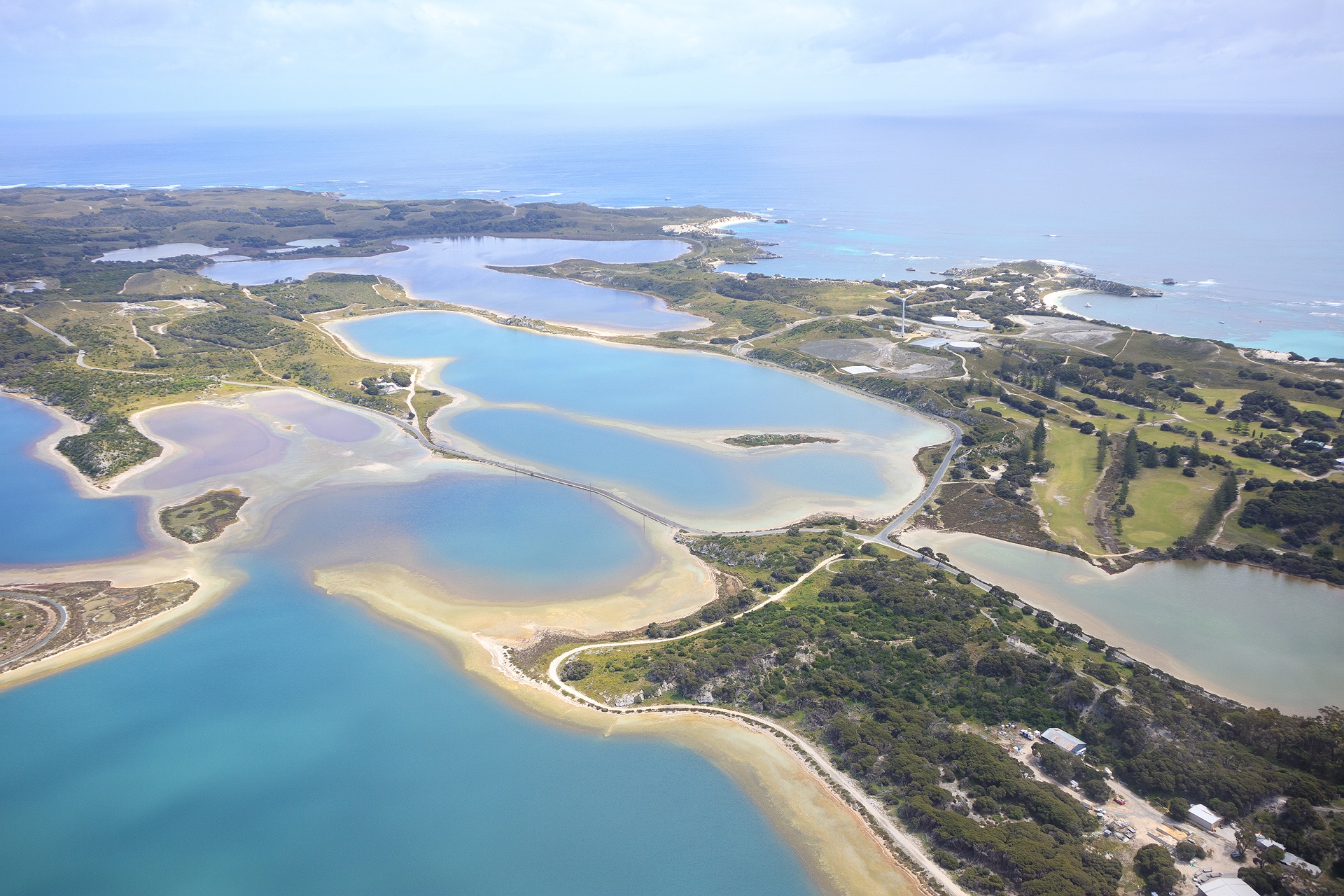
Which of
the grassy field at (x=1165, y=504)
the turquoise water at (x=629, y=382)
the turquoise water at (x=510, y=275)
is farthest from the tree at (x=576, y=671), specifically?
the turquoise water at (x=510, y=275)

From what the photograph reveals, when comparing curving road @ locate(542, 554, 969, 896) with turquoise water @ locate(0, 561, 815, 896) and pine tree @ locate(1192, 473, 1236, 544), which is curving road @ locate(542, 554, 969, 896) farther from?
pine tree @ locate(1192, 473, 1236, 544)

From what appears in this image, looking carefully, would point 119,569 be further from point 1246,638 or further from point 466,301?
point 466,301

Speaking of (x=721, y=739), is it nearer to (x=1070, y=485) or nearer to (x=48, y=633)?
(x=1070, y=485)

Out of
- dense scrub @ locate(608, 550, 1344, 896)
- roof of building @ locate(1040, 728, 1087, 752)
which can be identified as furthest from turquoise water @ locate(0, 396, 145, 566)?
roof of building @ locate(1040, 728, 1087, 752)

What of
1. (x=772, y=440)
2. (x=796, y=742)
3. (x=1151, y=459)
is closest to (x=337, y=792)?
(x=796, y=742)

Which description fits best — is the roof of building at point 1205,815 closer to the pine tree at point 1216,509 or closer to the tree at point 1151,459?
the pine tree at point 1216,509

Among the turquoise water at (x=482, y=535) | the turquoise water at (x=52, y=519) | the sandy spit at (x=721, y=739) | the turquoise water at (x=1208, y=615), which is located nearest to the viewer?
the sandy spit at (x=721, y=739)
